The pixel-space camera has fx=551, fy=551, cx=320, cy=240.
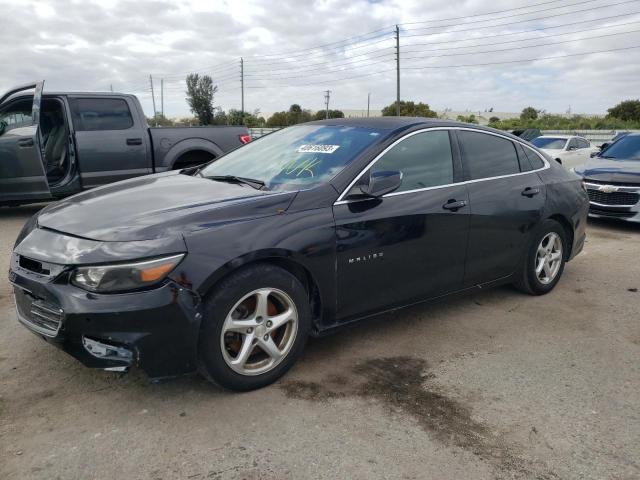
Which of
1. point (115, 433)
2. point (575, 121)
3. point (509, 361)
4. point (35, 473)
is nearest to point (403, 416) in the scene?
point (509, 361)

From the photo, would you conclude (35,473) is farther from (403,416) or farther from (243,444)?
(403,416)

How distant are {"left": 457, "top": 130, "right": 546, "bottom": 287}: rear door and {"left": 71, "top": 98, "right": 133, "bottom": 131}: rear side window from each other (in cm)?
640

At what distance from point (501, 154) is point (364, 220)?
177 centimetres

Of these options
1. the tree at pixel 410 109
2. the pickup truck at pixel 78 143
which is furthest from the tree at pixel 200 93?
the pickup truck at pixel 78 143

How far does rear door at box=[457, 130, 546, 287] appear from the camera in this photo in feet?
13.8

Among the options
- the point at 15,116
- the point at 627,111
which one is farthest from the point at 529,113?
the point at 15,116

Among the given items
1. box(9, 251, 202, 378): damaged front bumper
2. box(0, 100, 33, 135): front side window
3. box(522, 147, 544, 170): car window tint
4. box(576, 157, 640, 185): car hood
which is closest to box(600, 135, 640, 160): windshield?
box(576, 157, 640, 185): car hood

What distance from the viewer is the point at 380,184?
344 cm

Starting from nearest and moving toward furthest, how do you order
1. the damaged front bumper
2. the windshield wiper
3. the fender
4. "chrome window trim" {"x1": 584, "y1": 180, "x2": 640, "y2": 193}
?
1. the damaged front bumper
2. the windshield wiper
3. "chrome window trim" {"x1": 584, "y1": 180, "x2": 640, "y2": 193}
4. the fender

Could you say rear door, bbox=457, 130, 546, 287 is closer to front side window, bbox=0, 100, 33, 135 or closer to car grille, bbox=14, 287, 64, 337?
car grille, bbox=14, 287, 64, 337

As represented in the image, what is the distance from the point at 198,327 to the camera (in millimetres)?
2836

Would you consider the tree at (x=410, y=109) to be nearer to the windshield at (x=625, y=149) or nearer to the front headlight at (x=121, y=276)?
the windshield at (x=625, y=149)

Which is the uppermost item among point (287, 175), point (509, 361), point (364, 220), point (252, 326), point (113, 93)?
point (113, 93)

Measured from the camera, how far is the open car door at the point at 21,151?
7.90 m
